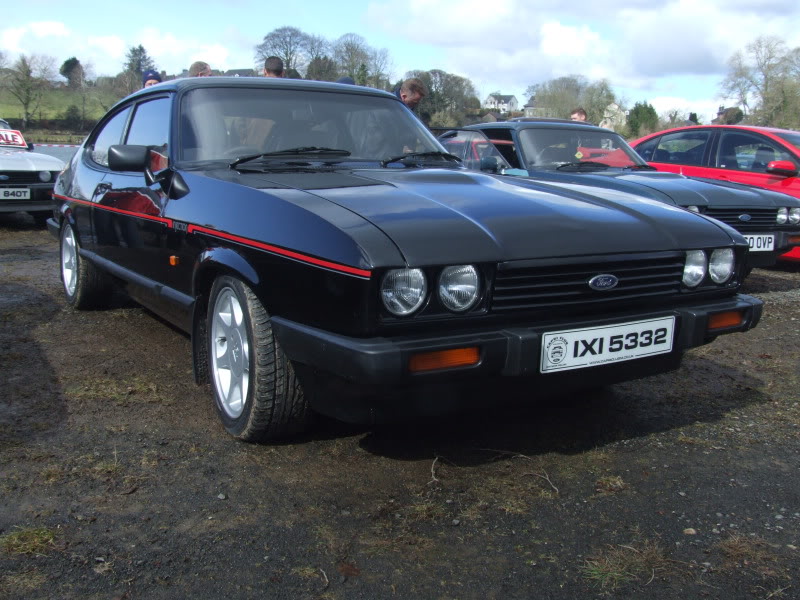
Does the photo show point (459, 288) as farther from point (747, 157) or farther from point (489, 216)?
point (747, 157)

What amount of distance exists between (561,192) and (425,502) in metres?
1.55

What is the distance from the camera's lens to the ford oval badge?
105 inches

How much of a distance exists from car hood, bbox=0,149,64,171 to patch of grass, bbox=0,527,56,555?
8752 mm

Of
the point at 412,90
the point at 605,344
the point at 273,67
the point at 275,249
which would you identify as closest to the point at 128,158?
the point at 275,249

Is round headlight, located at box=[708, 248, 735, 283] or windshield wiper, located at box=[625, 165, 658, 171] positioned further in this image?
windshield wiper, located at box=[625, 165, 658, 171]

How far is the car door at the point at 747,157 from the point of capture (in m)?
7.82

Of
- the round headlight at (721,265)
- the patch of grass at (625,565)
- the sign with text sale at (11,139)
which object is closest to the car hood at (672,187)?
the round headlight at (721,265)

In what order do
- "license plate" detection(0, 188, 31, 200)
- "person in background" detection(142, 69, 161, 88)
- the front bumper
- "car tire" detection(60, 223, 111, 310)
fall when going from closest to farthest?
1. the front bumper
2. "car tire" detection(60, 223, 111, 310)
3. "person in background" detection(142, 69, 161, 88)
4. "license plate" detection(0, 188, 31, 200)

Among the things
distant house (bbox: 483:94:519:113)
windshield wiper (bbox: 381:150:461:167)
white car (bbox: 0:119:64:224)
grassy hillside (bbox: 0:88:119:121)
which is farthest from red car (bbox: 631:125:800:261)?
distant house (bbox: 483:94:519:113)

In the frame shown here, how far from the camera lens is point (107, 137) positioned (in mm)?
4914

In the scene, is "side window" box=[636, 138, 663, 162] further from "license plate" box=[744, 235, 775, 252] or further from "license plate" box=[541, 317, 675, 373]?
"license plate" box=[541, 317, 675, 373]

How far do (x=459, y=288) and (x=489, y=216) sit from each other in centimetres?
38

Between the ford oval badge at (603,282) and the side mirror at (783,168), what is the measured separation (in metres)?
5.87

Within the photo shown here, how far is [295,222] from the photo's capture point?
8.44 feet
